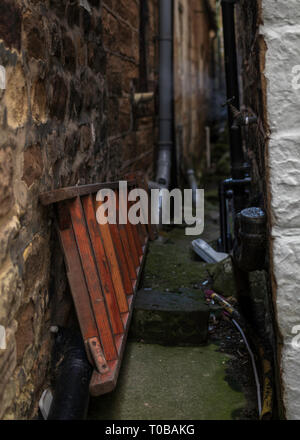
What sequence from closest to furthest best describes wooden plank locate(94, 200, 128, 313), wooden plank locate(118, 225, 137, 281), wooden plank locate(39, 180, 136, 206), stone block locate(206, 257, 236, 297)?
wooden plank locate(39, 180, 136, 206) < wooden plank locate(94, 200, 128, 313) < wooden plank locate(118, 225, 137, 281) < stone block locate(206, 257, 236, 297)

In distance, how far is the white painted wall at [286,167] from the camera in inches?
64.1

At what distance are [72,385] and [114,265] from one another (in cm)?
76

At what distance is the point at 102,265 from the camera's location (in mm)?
2283

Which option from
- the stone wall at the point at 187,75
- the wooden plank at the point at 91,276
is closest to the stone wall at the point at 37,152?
the wooden plank at the point at 91,276

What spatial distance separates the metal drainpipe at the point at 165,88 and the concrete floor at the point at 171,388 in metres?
3.96


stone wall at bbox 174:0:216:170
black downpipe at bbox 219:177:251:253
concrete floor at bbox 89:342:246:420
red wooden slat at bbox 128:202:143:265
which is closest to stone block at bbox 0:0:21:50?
concrete floor at bbox 89:342:246:420

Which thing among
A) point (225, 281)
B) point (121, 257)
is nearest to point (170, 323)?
point (121, 257)

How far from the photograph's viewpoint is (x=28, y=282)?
175 cm

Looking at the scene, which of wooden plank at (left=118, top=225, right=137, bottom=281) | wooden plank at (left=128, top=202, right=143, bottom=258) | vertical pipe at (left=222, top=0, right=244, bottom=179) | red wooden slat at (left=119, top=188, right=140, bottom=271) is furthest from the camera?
vertical pipe at (left=222, top=0, right=244, bottom=179)

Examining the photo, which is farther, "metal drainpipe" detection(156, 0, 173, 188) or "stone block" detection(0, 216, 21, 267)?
"metal drainpipe" detection(156, 0, 173, 188)

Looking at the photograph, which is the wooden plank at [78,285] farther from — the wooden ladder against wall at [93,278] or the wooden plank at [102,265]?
the wooden plank at [102,265]

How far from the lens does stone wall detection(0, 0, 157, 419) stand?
1545 mm

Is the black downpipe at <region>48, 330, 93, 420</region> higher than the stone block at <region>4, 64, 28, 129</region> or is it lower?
lower

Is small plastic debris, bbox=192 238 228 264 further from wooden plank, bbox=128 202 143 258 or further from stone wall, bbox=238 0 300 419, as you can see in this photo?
stone wall, bbox=238 0 300 419
